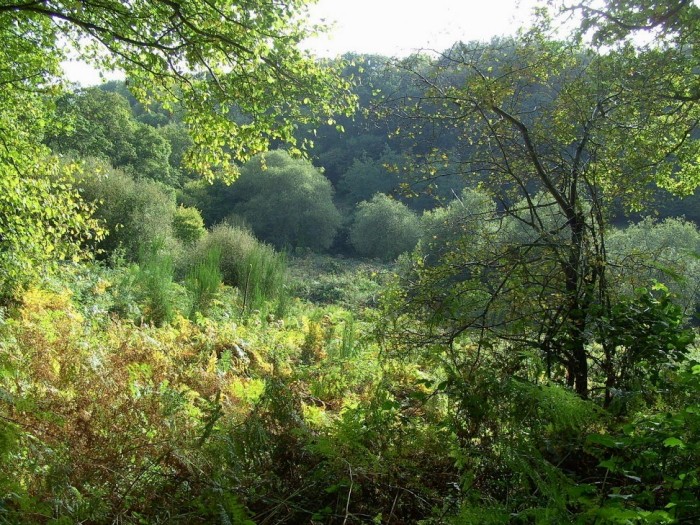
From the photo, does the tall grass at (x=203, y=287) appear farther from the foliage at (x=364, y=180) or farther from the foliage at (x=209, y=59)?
the foliage at (x=364, y=180)

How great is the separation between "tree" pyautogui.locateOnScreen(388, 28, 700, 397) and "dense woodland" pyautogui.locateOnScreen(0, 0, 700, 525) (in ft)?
0.10

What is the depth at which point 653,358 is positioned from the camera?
2742 mm

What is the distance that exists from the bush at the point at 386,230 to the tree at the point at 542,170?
3629cm

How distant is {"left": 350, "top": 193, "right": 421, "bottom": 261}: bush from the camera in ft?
136

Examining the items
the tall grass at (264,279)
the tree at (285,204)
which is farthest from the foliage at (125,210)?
the tree at (285,204)

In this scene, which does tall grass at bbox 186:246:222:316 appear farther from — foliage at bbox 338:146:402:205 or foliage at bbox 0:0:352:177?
foliage at bbox 338:146:402:205

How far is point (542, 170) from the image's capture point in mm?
3787

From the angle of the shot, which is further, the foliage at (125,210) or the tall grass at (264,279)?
the foliage at (125,210)

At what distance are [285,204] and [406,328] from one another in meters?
39.3

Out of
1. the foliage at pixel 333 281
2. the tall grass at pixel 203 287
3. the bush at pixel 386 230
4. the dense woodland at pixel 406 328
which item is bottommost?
the foliage at pixel 333 281

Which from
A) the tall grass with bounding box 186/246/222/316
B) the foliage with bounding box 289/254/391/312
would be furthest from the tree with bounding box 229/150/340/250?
the tall grass with bounding box 186/246/222/316

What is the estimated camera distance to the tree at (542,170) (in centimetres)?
332

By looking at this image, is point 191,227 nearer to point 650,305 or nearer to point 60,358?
point 60,358

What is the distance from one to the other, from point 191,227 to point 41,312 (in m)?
20.5
